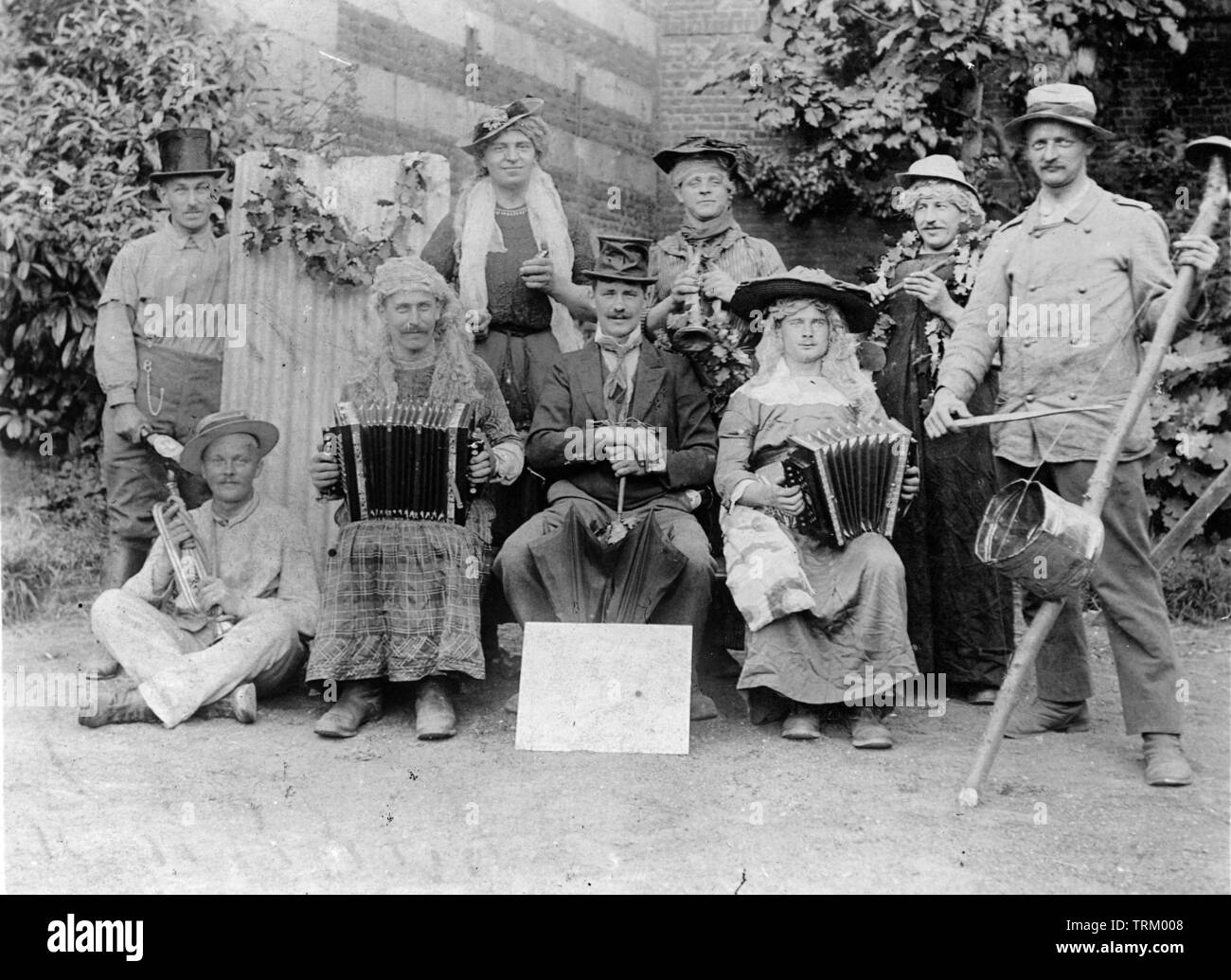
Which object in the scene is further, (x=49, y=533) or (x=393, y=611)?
(x=49, y=533)

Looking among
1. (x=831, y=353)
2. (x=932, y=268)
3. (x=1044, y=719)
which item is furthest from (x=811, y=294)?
(x=1044, y=719)

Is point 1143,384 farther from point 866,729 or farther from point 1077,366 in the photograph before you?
point 866,729

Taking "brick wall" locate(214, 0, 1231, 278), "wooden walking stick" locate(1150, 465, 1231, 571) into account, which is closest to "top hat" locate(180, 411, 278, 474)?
"brick wall" locate(214, 0, 1231, 278)

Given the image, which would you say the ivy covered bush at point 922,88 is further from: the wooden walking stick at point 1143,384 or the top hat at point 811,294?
the wooden walking stick at point 1143,384

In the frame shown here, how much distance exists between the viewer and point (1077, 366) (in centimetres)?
493

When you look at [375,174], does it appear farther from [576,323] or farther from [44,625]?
[44,625]

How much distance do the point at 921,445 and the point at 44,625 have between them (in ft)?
15.4

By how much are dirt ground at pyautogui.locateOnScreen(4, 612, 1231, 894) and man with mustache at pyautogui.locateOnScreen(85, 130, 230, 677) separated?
1267 mm

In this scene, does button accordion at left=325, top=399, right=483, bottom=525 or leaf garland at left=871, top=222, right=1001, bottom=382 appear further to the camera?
leaf garland at left=871, top=222, right=1001, bottom=382

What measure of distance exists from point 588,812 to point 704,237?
2.93m

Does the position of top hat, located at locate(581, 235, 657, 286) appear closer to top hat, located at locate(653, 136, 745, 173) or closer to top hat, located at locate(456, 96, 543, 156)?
top hat, located at locate(653, 136, 745, 173)

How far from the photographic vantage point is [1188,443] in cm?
820

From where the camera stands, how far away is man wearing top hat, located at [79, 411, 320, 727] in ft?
17.6

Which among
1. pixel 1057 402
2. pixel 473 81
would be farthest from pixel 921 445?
pixel 473 81
